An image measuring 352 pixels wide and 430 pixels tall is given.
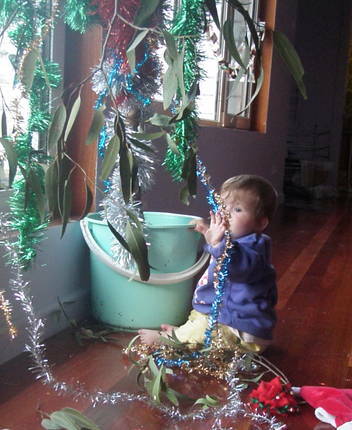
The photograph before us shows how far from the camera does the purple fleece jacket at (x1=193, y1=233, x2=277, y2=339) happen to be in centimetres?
136

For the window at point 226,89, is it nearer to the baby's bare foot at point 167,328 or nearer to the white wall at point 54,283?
the white wall at point 54,283

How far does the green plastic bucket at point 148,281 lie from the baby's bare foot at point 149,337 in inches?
3.8

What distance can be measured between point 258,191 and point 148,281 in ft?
1.25

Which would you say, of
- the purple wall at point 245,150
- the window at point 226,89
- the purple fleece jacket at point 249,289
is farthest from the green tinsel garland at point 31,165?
the window at point 226,89

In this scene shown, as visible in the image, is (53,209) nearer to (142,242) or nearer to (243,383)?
(142,242)

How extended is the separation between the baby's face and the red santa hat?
432mm

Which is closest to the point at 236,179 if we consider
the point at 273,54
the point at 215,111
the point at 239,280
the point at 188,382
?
the point at 239,280

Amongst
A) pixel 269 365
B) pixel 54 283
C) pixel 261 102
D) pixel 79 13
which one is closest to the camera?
pixel 79 13

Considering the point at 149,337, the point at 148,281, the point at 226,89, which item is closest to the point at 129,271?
the point at 148,281

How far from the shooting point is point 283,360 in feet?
4.57

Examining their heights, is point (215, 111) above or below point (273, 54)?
below

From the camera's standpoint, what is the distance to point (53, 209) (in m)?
0.83

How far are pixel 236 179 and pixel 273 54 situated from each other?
2.68 metres

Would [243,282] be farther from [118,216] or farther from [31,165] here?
[31,165]
